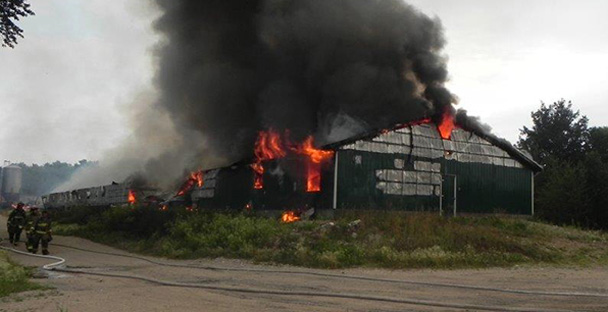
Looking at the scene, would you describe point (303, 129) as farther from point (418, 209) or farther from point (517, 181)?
Answer: point (517, 181)

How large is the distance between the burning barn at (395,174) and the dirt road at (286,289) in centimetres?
878

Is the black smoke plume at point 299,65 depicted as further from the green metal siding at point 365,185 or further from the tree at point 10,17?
the tree at point 10,17

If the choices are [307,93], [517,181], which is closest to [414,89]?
[307,93]

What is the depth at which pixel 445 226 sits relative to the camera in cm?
1861

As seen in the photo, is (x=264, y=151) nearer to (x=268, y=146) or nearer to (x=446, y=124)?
(x=268, y=146)

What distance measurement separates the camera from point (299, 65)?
28.7m

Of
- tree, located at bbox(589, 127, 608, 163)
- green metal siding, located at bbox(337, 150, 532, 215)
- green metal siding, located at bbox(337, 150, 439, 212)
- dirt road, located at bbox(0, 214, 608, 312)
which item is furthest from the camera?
tree, located at bbox(589, 127, 608, 163)

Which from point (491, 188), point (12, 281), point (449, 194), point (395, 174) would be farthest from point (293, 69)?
point (12, 281)

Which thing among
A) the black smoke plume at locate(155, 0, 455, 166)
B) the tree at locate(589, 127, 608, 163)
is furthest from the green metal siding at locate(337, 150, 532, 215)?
the tree at locate(589, 127, 608, 163)

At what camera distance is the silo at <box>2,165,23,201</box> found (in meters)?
81.6

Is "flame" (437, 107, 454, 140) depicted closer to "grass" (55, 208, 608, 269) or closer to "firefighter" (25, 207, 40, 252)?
"grass" (55, 208, 608, 269)

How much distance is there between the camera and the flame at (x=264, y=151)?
2730 centimetres

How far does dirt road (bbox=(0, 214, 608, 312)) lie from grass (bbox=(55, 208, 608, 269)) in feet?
3.16

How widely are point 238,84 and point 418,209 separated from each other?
12.8 meters
